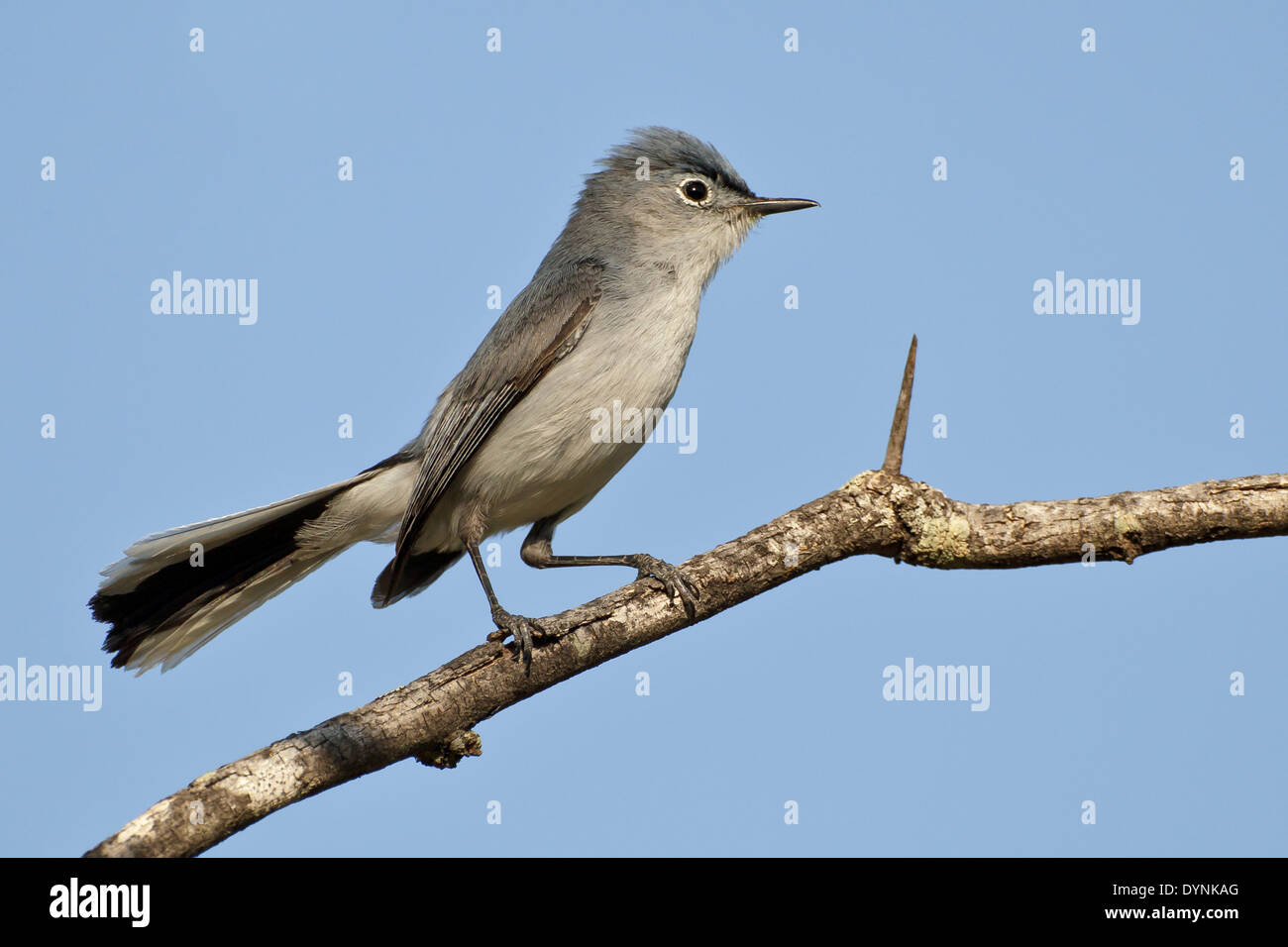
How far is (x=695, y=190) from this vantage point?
6.50 m

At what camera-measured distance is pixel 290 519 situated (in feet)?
18.9

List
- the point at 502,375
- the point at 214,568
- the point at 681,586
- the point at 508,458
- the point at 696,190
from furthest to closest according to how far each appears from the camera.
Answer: the point at 696,190
the point at 502,375
the point at 508,458
the point at 214,568
the point at 681,586

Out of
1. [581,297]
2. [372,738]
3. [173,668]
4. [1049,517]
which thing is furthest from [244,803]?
[1049,517]

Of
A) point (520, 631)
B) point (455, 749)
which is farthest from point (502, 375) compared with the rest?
point (455, 749)

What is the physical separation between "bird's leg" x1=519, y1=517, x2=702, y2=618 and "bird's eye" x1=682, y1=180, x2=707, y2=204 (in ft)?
6.65

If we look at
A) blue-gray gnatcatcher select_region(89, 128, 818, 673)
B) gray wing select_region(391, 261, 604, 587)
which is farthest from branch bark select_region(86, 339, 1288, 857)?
gray wing select_region(391, 261, 604, 587)

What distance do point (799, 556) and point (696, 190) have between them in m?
2.55

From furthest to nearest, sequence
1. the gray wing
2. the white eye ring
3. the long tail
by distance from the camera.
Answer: the white eye ring, the gray wing, the long tail

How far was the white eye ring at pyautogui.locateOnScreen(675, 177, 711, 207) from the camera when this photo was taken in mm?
6465

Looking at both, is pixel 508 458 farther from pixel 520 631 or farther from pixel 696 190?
pixel 696 190

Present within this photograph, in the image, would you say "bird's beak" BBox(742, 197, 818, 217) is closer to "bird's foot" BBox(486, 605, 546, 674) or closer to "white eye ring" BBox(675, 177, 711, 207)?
"white eye ring" BBox(675, 177, 711, 207)

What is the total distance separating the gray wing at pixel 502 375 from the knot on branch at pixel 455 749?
1.44 metres

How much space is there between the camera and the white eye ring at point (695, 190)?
21.2 feet

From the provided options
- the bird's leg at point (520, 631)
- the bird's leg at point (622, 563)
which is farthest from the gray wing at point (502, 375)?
the bird's leg at point (520, 631)
